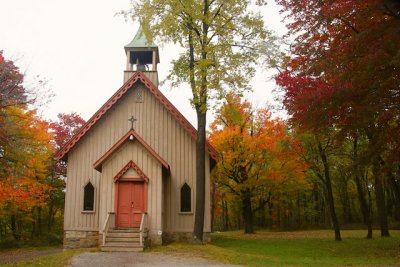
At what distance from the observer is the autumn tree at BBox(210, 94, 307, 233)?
28.2 m

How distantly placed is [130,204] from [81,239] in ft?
11.8

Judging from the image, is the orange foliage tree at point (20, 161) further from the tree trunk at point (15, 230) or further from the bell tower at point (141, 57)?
the bell tower at point (141, 57)

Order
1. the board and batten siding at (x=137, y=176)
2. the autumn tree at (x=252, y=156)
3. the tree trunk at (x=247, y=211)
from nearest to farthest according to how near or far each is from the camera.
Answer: the board and batten siding at (x=137, y=176) < the autumn tree at (x=252, y=156) < the tree trunk at (x=247, y=211)

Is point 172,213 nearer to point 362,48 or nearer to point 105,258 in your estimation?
point 105,258

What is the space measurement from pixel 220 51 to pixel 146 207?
7.69 meters

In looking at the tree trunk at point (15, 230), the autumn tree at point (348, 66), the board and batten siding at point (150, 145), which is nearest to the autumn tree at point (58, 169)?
the tree trunk at point (15, 230)

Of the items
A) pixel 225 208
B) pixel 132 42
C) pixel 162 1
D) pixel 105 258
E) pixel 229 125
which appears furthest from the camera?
pixel 225 208

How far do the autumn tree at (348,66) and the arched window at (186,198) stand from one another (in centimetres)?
745

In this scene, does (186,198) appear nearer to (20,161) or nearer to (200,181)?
(200,181)

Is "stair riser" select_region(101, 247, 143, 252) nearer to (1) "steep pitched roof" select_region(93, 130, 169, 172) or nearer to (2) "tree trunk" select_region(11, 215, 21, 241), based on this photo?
(1) "steep pitched roof" select_region(93, 130, 169, 172)

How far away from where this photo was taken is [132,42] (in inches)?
896

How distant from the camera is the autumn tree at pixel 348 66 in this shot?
34.6 ft

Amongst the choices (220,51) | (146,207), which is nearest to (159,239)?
(146,207)

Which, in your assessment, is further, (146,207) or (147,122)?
(147,122)
